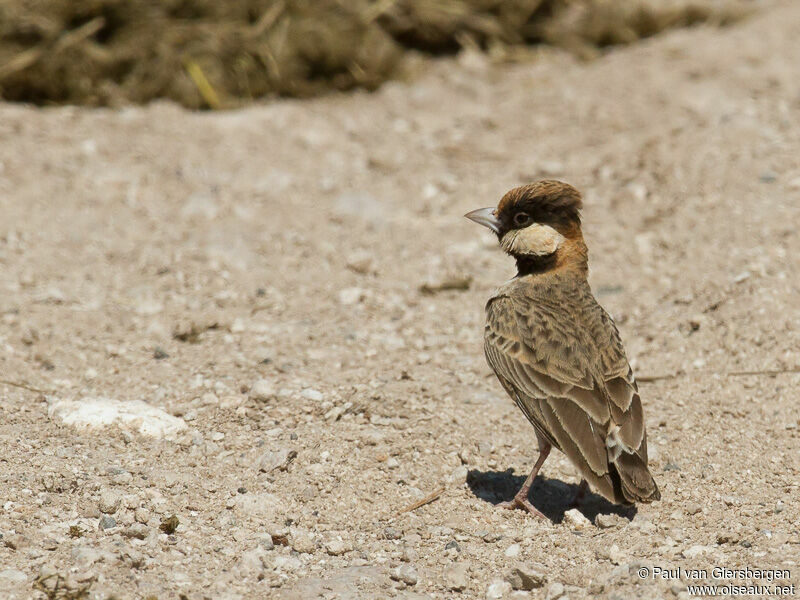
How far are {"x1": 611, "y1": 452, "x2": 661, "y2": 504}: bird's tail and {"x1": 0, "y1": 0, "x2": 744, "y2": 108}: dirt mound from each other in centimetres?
614

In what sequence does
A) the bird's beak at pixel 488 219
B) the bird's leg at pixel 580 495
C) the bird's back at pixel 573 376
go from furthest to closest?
1. the bird's beak at pixel 488 219
2. the bird's leg at pixel 580 495
3. the bird's back at pixel 573 376

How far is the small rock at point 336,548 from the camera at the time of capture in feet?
15.6

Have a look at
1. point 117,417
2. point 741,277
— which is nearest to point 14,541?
point 117,417

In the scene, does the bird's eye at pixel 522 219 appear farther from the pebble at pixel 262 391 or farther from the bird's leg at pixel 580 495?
the pebble at pixel 262 391

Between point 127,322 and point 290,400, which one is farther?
point 127,322

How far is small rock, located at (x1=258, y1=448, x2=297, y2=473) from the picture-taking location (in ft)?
17.5

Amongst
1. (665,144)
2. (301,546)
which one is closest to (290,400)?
(301,546)

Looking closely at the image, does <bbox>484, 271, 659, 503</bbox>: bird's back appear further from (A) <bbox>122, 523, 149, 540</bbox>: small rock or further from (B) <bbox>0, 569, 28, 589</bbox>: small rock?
(B) <bbox>0, 569, 28, 589</bbox>: small rock

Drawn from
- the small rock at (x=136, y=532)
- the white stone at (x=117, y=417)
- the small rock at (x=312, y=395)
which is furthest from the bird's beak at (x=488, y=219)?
the small rock at (x=136, y=532)

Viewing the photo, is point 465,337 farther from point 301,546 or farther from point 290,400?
point 301,546

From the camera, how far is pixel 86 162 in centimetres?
891

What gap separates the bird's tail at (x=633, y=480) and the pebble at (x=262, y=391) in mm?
1992

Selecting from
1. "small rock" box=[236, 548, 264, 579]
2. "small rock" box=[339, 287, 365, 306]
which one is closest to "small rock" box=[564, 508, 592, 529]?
"small rock" box=[236, 548, 264, 579]

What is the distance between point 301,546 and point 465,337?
101 inches
